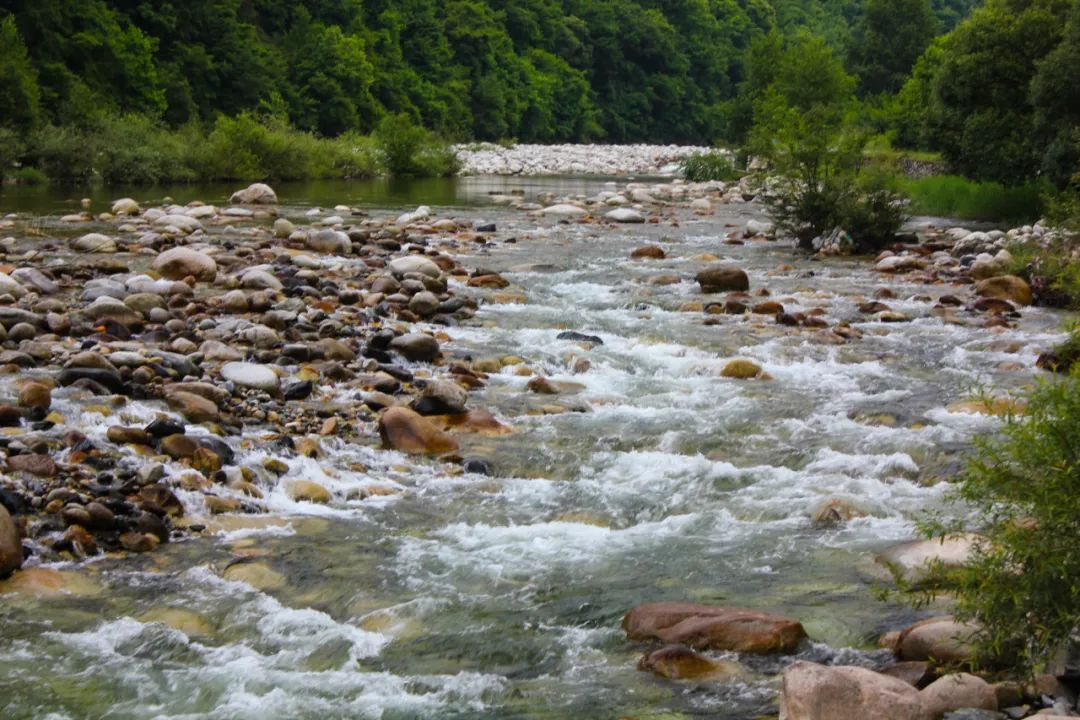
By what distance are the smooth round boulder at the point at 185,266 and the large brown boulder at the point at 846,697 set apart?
38.1 feet

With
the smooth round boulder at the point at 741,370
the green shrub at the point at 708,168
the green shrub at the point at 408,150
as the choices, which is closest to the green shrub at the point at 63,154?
the green shrub at the point at 408,150

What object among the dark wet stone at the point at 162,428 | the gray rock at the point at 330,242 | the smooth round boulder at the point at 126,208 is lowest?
the smooth round boulder at the point at 126,208

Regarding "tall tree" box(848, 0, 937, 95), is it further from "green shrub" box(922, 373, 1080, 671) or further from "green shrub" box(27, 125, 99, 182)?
"green shrub" box(922, 373, 1080, 671)

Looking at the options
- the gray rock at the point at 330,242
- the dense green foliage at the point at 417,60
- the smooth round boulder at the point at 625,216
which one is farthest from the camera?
the dense green foliage at the point at 417,60

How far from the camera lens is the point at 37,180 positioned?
3244 centimetres

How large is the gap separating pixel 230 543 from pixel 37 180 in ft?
96.0

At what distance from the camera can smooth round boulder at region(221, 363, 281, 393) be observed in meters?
9.33

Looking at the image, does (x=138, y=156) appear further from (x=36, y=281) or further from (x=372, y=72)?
(x=372, y=72)

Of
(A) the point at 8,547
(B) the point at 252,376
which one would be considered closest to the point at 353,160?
(B) the point at 252,376

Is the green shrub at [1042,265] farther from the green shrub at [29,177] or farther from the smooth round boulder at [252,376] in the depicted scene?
the green shrub at [29,177]

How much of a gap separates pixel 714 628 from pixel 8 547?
11.6 ft

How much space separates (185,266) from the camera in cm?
1470

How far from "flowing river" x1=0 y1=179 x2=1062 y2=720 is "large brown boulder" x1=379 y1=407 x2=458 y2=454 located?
0.70ft

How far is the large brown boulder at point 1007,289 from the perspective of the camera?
49.0ft
